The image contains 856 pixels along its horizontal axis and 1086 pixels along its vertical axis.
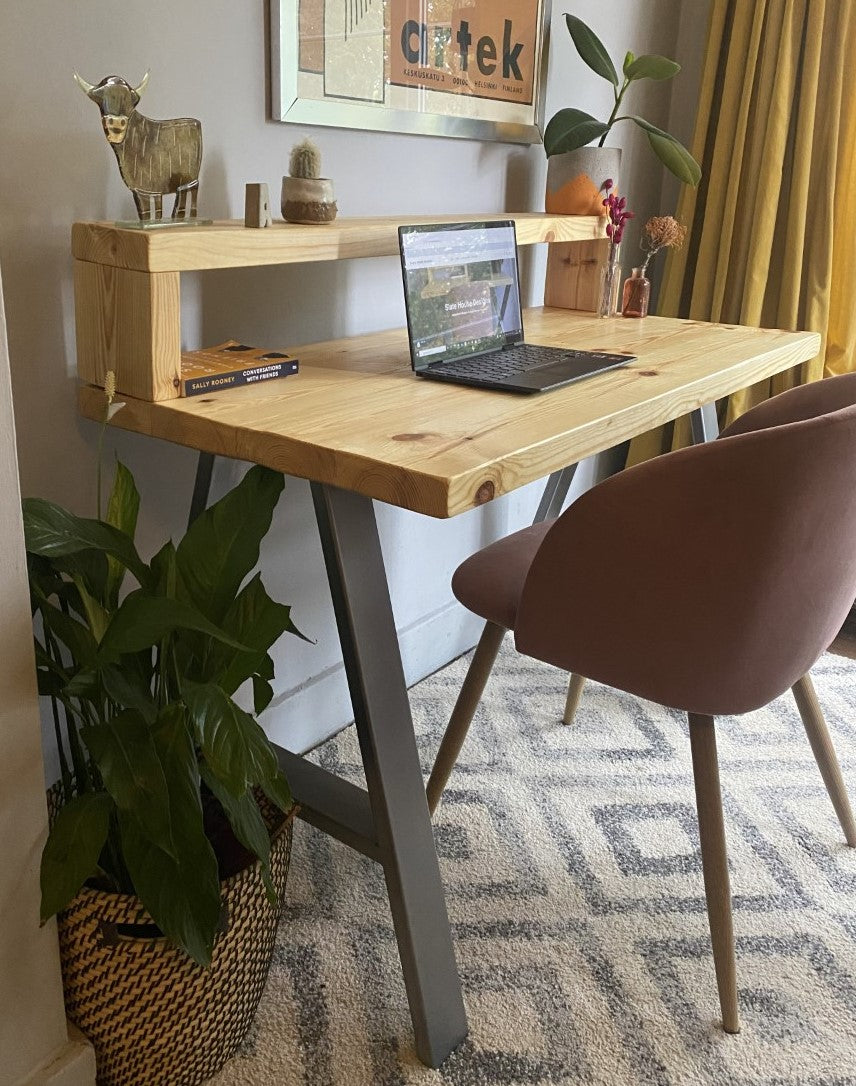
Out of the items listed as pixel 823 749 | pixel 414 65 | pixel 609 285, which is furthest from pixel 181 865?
pixel 609 285

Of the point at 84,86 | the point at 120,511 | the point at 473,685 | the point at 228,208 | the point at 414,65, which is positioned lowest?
the point at 473,685

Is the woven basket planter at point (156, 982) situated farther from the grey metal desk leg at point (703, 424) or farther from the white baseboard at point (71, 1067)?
the grey metal desk leg at point (703, 424)

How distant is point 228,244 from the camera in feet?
3.99

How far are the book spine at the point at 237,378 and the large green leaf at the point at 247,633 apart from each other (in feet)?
0.96

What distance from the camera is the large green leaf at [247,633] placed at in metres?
1.07

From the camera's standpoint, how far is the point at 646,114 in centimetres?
243

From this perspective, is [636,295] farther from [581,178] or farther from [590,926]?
[590,926]

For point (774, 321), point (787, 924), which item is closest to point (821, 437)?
point (787, 924)

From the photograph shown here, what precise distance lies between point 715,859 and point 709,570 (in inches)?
16.5

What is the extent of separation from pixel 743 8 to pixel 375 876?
2.08 meters

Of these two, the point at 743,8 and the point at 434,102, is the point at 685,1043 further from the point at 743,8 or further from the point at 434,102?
the point at 743,8

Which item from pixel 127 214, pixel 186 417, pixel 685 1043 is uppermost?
pixel 127 214

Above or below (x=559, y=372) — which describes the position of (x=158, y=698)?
below

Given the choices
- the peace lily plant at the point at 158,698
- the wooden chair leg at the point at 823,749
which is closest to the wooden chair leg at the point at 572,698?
the wooden chair leg at the point at 823,749
